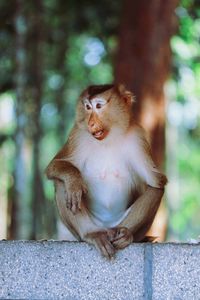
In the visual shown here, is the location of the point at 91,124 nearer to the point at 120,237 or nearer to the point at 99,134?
the point at 99,134

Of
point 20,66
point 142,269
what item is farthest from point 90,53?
point 142,269

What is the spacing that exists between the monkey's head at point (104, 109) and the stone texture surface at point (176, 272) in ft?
2.76

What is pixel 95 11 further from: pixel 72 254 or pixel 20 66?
pixel 72 254

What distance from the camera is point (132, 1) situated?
27.2ft

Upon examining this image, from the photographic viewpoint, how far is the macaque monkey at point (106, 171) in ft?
13.0

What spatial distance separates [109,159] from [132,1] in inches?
170

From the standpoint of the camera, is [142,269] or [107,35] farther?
[107,35]

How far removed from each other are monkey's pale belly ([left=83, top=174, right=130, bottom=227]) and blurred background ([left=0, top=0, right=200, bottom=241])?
70 centimetres

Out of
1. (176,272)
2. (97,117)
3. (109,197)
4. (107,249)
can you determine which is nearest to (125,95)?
(97,117)

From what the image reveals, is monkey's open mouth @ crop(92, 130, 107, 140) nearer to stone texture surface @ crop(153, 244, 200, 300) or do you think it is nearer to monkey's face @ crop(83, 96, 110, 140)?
monkey's face @ crop(83, 96, 110, 140)

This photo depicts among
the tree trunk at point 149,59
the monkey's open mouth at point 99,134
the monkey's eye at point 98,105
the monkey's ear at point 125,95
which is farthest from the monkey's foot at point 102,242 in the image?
the tree trunk at point 149,59

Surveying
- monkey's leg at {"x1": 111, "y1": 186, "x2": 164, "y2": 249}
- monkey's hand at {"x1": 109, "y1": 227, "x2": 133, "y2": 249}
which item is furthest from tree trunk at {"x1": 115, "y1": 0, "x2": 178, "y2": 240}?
monkey's hand at {"x1": 109, "y1": 227, "x2": 133, "y2": 249}

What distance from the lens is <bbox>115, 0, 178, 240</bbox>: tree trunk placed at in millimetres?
7945

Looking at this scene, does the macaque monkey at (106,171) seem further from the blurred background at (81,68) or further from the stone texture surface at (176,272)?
the blurred background at (81,68)
